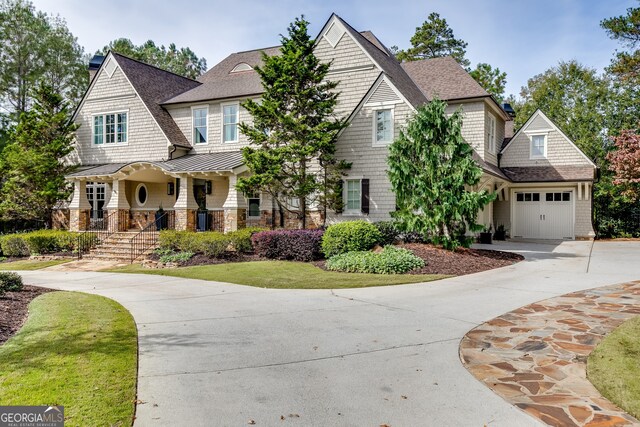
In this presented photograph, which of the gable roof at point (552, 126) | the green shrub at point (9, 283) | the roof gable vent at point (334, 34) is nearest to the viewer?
the green shrub at point (9, 283)

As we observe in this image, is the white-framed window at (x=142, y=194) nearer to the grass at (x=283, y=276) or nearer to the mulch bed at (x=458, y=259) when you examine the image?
the grass at (x=283, y=276)

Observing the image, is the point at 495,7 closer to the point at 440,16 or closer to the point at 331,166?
the point at 331,166

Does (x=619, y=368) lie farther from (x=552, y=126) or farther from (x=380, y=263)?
(x=552, y=126)

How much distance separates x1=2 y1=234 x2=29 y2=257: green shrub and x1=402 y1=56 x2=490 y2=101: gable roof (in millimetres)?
19352

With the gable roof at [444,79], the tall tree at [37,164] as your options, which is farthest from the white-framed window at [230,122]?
the gable roof at [444,79]

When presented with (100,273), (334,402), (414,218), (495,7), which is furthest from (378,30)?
(334,402)

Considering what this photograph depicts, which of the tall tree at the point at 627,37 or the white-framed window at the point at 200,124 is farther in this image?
the white-framed window at the point at 200,124

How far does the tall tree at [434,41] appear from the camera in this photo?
37594mm

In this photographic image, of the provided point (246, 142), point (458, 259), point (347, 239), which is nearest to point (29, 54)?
point (246, 142)

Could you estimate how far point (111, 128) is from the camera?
22578mm

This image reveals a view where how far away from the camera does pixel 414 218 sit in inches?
547

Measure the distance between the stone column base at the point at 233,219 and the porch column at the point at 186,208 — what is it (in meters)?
1.71

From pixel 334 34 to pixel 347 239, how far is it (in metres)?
10.4

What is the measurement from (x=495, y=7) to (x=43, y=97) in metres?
21.0
